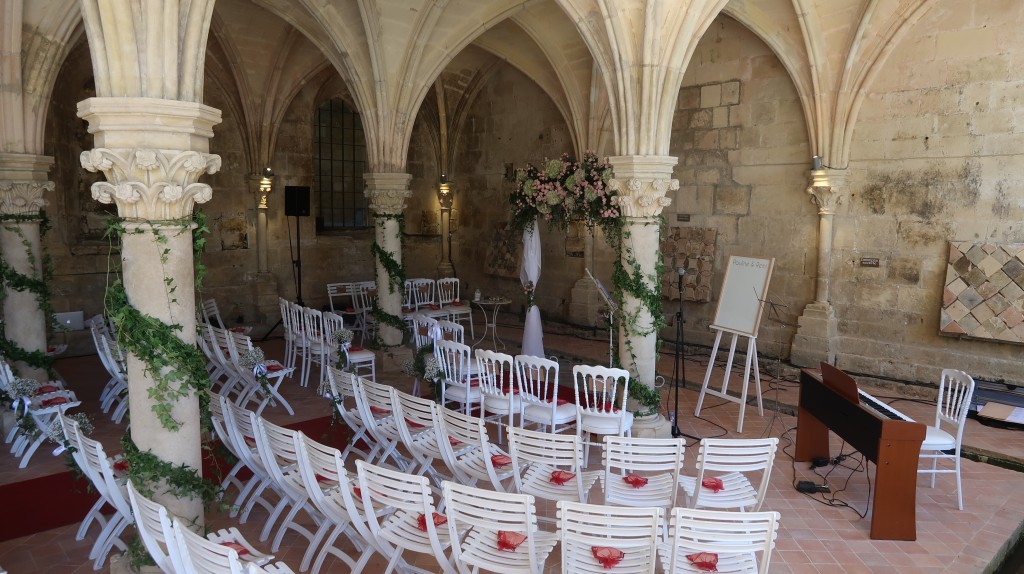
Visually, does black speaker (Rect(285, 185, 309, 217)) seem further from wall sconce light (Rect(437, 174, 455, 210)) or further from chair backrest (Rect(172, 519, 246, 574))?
chair backrest (Rect(172, 519, 246, 574))

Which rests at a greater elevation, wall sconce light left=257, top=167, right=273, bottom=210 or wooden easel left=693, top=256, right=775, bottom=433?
wall sconce light left=257, top=167, right=273, bottom=210

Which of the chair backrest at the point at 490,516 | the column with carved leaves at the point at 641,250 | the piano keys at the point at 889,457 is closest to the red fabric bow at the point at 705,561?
the chair backrest at the point at 490,516

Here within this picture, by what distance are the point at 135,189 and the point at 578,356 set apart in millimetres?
7665

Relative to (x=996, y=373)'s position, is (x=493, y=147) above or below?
above

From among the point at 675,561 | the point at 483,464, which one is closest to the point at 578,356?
the point at 483,464

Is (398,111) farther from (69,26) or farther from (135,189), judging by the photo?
(135,189)

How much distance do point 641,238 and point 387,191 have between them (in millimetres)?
4074

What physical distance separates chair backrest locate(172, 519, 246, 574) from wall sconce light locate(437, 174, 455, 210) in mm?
11951

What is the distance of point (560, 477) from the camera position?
14.4 ft

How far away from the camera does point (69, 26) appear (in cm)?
643

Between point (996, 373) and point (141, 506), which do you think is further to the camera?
point (996, 373)

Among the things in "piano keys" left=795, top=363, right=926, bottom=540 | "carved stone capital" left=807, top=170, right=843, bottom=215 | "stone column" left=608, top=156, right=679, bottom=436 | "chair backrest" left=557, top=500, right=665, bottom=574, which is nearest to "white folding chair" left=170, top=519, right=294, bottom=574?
"chair backrest" left=557, top=500, right=665, bottom=574

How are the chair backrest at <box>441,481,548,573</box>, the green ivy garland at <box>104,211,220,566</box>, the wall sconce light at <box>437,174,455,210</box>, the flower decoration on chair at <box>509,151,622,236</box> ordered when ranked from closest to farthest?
1. the chair backrest at <box>441,481,548,573</box>
2. the green ivy garland at <box>104,211,220,566</box>
3. the flower decoration on chair at <box>509,151,622,236</box>
4. the wall sconce light at <box>437,174,455,210</box>

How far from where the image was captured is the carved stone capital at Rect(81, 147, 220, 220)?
3617 millimetres
